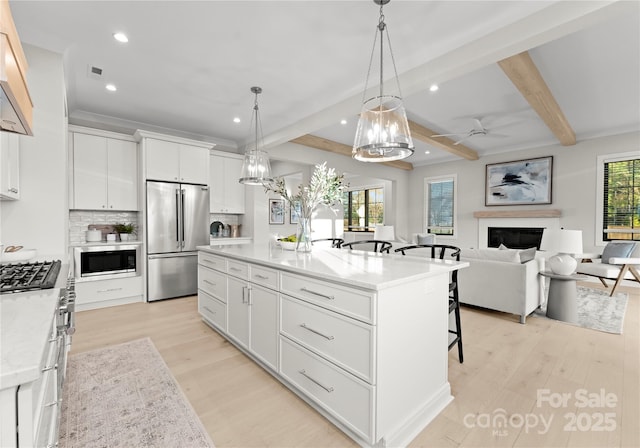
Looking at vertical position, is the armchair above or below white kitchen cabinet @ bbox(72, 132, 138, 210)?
below

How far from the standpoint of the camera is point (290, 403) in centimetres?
196

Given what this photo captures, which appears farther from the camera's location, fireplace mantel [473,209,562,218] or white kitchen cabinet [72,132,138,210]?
fireplace mantel [473,209,562,218]

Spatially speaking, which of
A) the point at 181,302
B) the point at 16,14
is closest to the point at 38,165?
the point at 16,14

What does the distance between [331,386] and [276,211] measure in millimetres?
6287

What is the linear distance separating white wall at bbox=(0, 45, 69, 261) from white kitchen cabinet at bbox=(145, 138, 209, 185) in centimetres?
158

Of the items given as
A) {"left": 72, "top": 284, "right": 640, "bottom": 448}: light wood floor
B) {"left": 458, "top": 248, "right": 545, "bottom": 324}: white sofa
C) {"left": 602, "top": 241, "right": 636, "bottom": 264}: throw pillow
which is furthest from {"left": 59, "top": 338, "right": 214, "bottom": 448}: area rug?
{"left": 602, "top": 241, "right": 636, "bottom": 264}: throw pillow

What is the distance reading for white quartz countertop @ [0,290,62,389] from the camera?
618mm

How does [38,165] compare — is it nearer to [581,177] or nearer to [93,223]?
[93,223]

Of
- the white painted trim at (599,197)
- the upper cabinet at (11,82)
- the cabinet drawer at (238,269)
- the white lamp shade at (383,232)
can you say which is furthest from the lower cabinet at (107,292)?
the white painted trim at (599,197)

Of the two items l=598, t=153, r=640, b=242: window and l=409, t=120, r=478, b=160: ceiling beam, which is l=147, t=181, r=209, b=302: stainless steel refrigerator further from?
l=598, t=153, r=640, b=242: window

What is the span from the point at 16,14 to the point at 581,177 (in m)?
8.23

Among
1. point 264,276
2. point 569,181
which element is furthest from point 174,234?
point 569,181

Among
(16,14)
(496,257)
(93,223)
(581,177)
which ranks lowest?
(496,257)

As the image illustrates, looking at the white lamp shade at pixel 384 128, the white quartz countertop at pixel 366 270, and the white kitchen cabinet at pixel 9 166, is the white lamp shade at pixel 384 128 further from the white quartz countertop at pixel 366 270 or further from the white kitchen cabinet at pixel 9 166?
Result: the white kitchen cabinet at pixel 9 166
